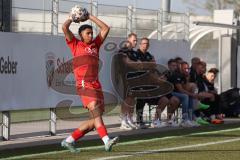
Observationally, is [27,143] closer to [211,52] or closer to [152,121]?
[152,121]

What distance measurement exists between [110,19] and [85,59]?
602 cm

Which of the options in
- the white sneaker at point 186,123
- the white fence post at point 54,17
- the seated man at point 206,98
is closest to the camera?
the white fence post at point 54,17

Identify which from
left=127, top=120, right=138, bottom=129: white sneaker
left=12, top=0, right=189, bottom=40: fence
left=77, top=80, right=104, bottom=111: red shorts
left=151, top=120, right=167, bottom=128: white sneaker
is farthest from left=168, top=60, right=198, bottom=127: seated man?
left=77, top=80, right=104, bottom=111: red shorts

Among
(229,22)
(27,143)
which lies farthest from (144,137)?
(229,22)

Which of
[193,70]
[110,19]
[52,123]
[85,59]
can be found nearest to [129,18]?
[110,19]

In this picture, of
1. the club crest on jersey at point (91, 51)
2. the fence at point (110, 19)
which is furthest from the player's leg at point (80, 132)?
the fence at point (110, 19)

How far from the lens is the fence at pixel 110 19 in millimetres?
15727

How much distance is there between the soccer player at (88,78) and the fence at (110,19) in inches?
124

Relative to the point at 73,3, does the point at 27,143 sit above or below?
below

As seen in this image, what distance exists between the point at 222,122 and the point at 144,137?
15.5 ft

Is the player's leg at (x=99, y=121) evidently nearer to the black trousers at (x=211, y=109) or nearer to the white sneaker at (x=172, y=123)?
the white sneaker at (x=172, y=123)

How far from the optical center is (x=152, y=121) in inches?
753

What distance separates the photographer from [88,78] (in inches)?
497

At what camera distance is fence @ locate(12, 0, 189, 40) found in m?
15.7
